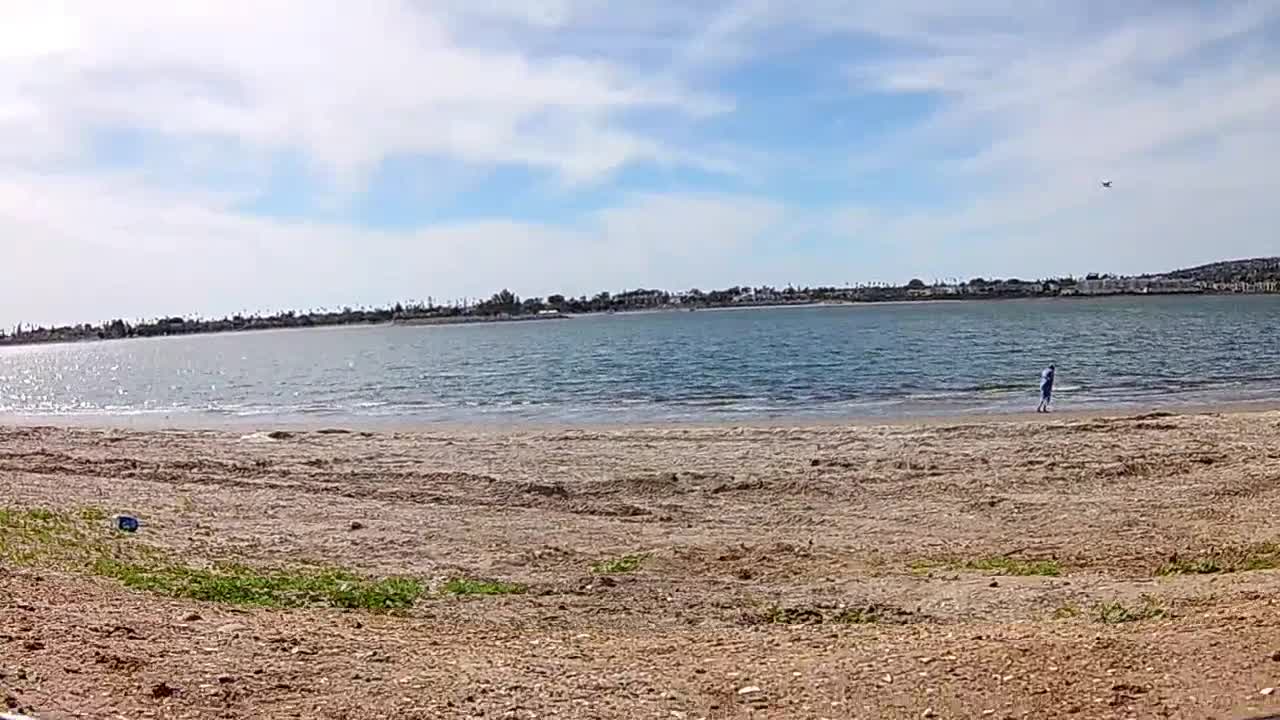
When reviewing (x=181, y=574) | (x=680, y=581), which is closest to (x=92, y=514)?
(x=181, y=574)

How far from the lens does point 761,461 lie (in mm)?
22109

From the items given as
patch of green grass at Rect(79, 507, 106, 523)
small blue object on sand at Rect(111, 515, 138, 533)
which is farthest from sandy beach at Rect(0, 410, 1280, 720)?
small blue object on sand at Rect(111, 515, 138, 533)

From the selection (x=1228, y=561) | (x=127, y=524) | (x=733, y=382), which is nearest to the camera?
(x=1228, y=561)

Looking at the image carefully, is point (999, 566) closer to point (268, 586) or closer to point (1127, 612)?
point (1127, 612)

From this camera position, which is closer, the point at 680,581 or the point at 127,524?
the point at 680,581

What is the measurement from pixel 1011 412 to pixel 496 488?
19.6m

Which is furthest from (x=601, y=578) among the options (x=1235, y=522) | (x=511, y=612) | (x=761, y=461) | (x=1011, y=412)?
(x=1011, y=412)

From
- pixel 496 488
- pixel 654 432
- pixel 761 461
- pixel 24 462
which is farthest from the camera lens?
pixel 654 432

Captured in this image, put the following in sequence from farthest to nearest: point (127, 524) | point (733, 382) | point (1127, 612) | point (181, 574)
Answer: point (733, 382), point (127, 524), point (181, 574), point (1127, 612)

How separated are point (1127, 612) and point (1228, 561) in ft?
10.9

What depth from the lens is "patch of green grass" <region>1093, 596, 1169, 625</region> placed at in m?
8.38

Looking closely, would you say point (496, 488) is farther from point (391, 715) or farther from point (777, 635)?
point (391, 715)

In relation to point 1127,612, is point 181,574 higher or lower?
higher

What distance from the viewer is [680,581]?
37.1 ft
